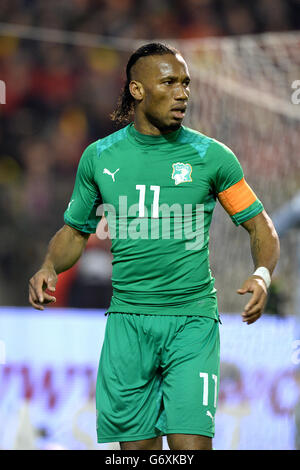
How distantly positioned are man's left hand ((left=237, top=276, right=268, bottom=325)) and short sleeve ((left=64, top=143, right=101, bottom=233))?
794 millimetres

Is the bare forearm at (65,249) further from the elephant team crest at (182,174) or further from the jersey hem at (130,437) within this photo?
the jersey hem at (130,437)

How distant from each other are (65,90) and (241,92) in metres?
3.29

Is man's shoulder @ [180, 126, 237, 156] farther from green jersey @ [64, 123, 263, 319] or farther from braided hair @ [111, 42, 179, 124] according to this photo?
braided hair @ [111, 42, 179, 124]

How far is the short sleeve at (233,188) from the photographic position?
3.00m

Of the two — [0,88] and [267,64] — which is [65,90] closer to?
[0,88]

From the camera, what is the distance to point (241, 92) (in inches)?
216

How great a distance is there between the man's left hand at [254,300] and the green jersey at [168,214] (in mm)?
310

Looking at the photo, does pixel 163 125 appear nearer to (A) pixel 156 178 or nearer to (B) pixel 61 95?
(A) pixel 156 178

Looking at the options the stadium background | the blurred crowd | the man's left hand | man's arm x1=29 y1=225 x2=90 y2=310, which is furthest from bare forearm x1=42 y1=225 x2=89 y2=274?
the blurred crowd

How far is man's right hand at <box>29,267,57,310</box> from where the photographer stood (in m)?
2.94

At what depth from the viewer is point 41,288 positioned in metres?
2.97

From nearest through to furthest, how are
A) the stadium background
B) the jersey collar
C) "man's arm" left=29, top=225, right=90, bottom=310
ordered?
the jersey collar
"man's arm" left=29, top=225, right=90, bottom=310
the stadium background

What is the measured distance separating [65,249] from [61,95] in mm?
5377

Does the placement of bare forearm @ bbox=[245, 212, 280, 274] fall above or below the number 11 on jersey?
below
